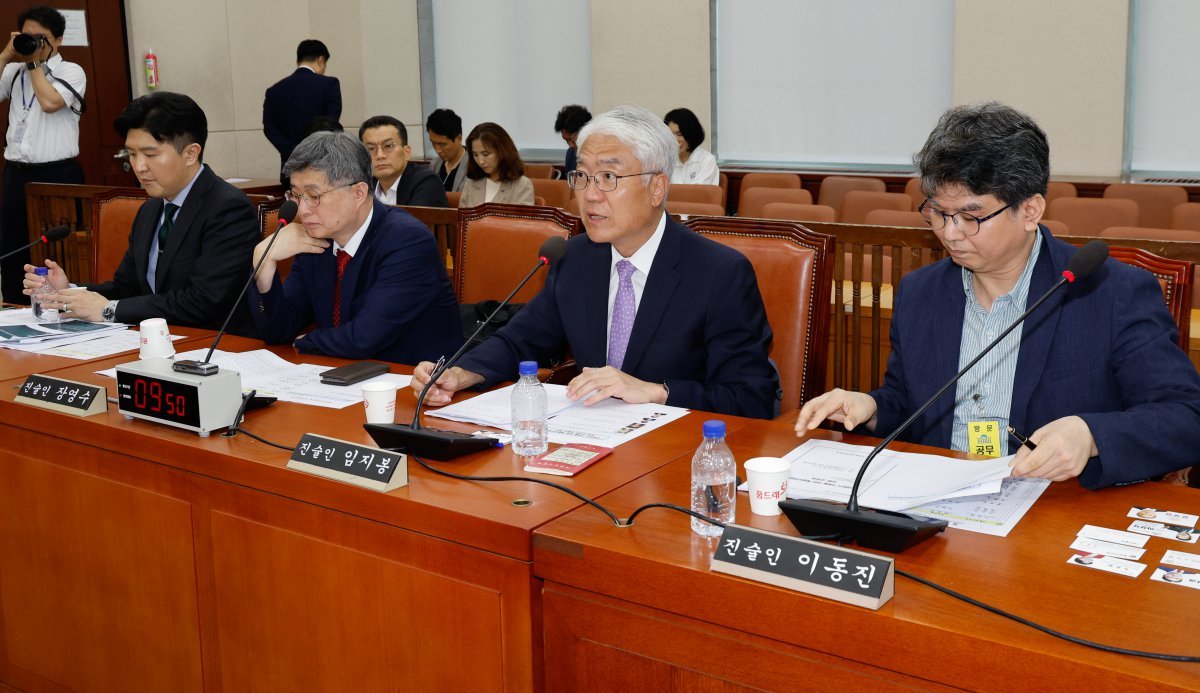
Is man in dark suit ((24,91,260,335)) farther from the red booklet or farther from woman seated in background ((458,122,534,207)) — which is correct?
woman seated in background ((458,122,534,207))

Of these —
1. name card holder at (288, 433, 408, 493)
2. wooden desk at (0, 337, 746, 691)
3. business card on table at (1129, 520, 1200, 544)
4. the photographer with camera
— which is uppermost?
the photographer with camera

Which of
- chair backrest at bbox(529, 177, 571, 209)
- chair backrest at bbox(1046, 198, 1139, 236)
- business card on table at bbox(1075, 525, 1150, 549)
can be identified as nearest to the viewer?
business card on table at bbox(1075, 525, 1150, 549)

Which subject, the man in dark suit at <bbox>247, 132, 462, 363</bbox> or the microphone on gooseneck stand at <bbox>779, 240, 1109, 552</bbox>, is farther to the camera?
the man in dark suit at <bbox>247, 132, 462, 363</bbox>

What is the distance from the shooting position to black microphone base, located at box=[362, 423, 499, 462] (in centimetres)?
177

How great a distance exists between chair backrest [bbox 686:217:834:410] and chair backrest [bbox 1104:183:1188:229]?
3.81m

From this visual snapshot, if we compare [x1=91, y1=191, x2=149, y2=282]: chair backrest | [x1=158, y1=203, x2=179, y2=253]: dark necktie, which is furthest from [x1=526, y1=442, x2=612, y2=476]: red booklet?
[x1=91, y1=191, x2=149, y2=282]: chair backrest

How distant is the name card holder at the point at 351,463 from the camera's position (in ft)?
5.42

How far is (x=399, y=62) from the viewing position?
9.67 meters

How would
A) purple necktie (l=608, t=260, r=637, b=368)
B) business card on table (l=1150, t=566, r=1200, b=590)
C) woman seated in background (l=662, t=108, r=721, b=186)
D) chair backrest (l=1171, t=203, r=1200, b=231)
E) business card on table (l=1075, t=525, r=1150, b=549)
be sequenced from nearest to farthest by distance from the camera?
business card on table (l=1150, t=566, r=1200, b=590)
business card on table (l=1075, t=525, r=1150, b=549)
purple necktie (l=608, t=260, r=637, b=368)
chair backrest (l=1171, t=203, r=1200, b=231)
woman seated in background (l=662, t=108, r=721, b=186)

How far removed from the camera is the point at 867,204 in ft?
18.9

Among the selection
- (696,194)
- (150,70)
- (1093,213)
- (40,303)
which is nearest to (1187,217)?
(1093,213)

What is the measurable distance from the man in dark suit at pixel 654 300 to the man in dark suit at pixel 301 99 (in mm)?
5539

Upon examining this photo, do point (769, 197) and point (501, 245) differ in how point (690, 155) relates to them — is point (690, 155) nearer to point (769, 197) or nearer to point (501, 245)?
point (769, 197)

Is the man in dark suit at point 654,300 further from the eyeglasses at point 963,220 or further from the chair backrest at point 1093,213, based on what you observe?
the chair backrest at point 1093,213
